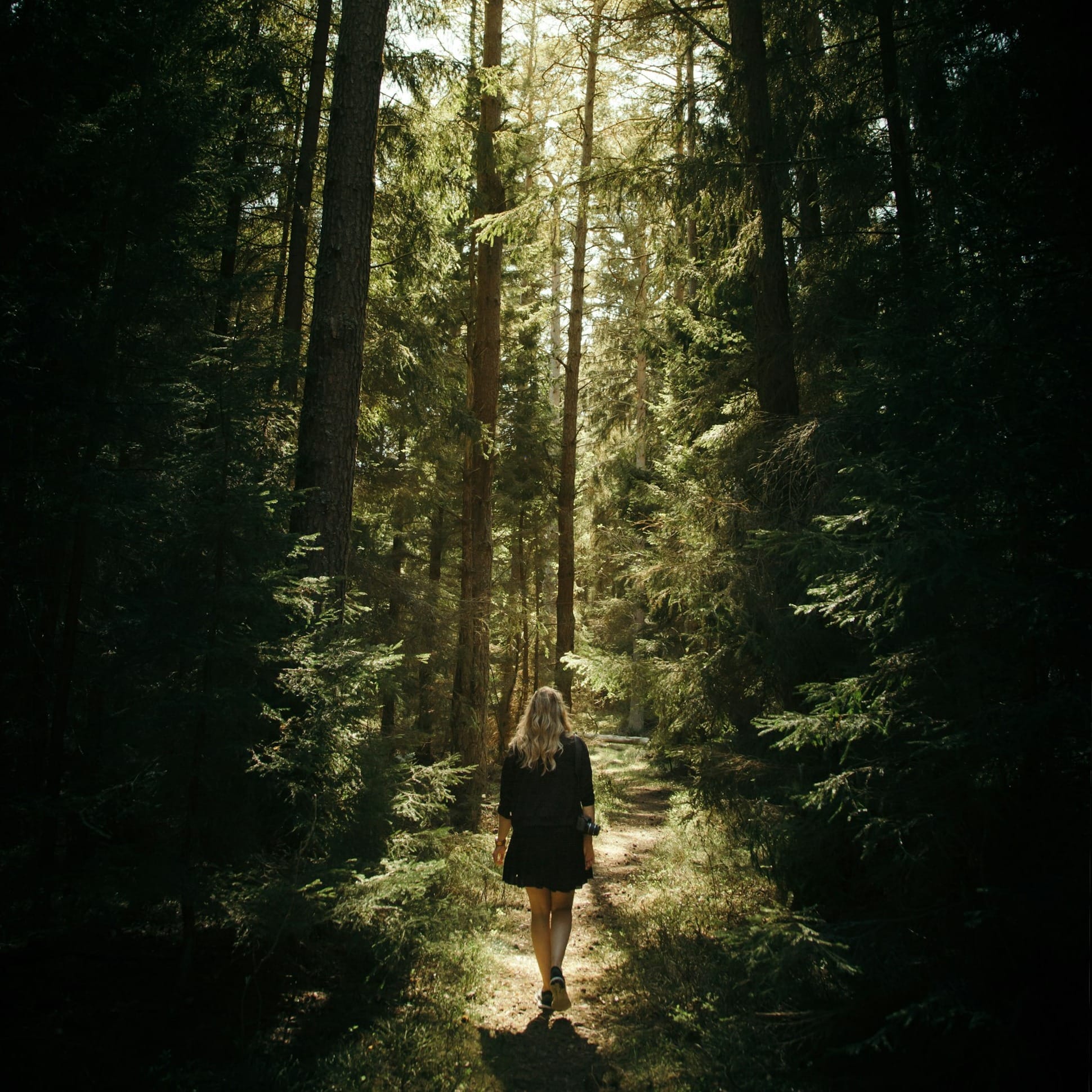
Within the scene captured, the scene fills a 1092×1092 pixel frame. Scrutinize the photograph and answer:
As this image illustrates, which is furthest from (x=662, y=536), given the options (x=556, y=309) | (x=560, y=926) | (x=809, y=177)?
(x=556, y=309)

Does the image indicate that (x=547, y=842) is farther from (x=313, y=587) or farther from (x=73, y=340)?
Answer: (x=73, y=340)

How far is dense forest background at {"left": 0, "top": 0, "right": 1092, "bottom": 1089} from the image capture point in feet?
12.1

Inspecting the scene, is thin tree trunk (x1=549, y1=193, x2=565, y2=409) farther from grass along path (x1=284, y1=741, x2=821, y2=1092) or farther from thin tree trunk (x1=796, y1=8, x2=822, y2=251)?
grass along path (x1=284, y1=741, x2=821, y2=1092)

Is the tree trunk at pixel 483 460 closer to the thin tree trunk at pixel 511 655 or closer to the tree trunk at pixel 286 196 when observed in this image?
the tree trunk at pixel 286 196

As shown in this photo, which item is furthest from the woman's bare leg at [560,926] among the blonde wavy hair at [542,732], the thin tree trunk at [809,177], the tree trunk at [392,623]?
the thin tree trunk at [809,177]

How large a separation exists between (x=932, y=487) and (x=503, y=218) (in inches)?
312

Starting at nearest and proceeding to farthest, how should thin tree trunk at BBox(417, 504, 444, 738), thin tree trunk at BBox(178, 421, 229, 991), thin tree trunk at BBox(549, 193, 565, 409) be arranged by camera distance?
thin tree trunk at BBox(178, 421, 229, 991) < thin tree trunk at BBox(417, 504, 444, 738) < thin tree trunk at BBox(549, 193, 565, 409)

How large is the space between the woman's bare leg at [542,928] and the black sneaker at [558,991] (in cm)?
7

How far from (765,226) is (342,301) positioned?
5130 mm

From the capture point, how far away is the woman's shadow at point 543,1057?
→ 13.4 feet

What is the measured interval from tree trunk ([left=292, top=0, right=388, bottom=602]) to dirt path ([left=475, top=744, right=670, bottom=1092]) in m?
3.68

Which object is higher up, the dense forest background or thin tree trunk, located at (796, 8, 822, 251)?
thin tree trunk, located at (796, 8, 822, 251)

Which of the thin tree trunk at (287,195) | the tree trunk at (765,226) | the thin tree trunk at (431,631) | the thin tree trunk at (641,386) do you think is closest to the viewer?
the tree trunk at (765,226)

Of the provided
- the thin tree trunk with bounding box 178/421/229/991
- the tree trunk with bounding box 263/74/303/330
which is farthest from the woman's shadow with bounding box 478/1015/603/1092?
the tree trunk with bounding box 263/74/303/330
